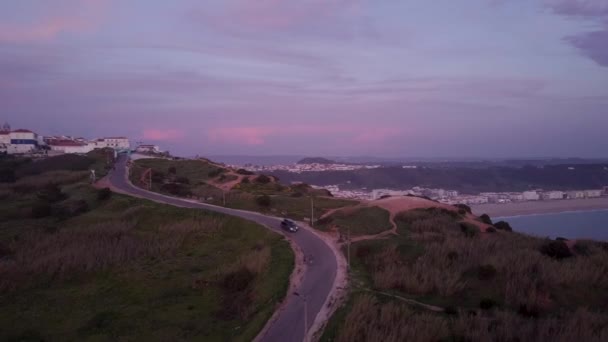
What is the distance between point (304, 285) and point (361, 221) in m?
14.8

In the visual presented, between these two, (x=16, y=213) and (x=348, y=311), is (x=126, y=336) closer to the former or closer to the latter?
(x=348, y=311)

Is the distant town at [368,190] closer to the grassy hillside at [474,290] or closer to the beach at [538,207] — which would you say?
the beach at [538,207]

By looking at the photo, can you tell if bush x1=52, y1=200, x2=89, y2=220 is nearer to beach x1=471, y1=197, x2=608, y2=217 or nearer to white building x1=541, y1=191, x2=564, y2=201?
beach x1=471, y1=197, x2=608, y2=217

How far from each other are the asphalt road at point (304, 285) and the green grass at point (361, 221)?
258 centimetres

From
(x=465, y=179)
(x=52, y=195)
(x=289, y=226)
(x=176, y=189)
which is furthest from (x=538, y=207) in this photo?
(x=52, y=195)

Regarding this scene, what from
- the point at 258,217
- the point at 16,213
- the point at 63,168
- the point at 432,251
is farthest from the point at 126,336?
the point at 63,168

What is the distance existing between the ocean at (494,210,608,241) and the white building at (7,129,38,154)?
8334 centimetres

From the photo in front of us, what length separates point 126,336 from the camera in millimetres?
19141

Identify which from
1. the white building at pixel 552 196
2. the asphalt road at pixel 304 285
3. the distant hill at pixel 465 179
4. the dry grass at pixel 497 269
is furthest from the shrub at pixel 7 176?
the white building at pixel 552 196

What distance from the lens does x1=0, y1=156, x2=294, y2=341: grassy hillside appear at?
1994 centimetres

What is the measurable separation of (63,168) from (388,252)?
57.6 m

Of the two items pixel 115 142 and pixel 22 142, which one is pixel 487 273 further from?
pixel 115 142

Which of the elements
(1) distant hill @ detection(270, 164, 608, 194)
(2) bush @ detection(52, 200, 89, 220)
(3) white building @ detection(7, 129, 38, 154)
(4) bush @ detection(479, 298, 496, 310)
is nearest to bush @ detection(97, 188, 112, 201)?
(2) bush @ detection(52, 200, 89, 220)

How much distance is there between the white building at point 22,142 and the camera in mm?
89938
